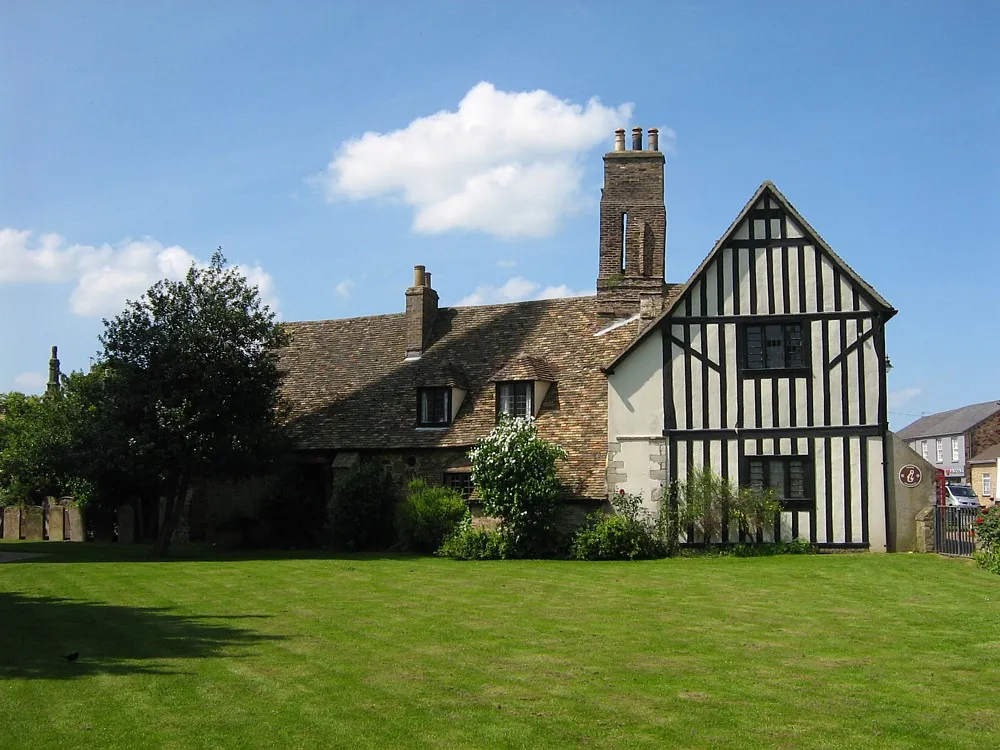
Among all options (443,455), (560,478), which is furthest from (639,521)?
(443,455)

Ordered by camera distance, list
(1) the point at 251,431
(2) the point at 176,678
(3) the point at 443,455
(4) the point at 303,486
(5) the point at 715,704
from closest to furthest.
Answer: (5) the point at 715,704
(2) the point at 176,678
(1) the point at 251,431
(3) the point at 443,455
(4) the point at 303,486

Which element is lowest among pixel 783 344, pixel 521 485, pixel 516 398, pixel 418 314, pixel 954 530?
pixel 954 530

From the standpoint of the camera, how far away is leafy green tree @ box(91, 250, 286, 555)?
82.8 feet

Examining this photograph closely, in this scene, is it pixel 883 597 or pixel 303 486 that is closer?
pixel 883 597

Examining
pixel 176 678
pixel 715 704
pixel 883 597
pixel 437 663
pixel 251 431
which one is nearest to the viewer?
pixel 715 704

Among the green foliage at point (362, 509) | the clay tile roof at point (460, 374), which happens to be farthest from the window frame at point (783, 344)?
the green foliage at point (362, 509)

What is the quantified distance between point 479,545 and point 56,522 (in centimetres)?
1825

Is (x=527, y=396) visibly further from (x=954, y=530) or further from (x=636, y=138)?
(x=954, y=530)

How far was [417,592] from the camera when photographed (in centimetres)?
1692

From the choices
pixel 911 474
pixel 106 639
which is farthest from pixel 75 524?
pixel 911 474

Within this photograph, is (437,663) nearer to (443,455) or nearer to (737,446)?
(737,446)

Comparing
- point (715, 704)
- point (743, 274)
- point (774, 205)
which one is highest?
point (774, 205)

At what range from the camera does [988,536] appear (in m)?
20.1

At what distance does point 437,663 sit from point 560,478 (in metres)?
14.4
